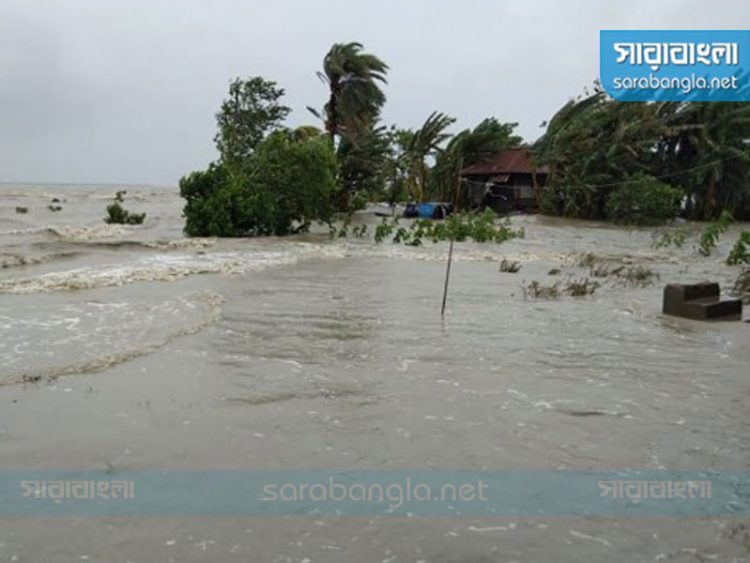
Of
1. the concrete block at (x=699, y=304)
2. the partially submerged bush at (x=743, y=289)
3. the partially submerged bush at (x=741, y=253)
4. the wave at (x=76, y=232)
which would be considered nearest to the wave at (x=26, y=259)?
the wave at (x=76, y=232)

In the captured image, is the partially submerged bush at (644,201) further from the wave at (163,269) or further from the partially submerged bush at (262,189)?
the wave at (163,269)

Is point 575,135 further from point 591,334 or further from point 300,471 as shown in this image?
point 300,471

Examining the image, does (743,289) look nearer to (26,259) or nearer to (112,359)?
(112,359)

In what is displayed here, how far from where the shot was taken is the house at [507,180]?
1420 inches

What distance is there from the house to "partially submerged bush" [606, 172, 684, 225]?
621 centimetres

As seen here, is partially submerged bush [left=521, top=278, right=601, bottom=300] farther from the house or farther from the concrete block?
the house

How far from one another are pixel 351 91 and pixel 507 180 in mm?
10291

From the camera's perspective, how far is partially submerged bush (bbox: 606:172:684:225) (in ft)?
93.6

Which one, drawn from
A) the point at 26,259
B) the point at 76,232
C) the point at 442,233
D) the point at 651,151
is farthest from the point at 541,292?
the point at 651,151

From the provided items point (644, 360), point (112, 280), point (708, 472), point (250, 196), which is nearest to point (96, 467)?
point (708, 472)

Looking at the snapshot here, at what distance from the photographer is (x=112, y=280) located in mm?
11859

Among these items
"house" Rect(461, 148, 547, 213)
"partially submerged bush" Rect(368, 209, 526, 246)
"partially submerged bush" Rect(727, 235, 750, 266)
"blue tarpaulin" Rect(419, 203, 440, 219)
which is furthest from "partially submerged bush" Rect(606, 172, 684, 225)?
"partially submerged bush" Rect(727, 235, 750, 266)

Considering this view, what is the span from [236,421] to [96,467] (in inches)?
41.4

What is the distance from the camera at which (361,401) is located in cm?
529
